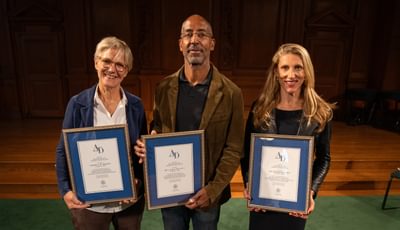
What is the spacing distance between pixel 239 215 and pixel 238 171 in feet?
2.80

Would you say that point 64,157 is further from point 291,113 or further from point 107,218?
point 291,113

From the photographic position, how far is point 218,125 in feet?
4.74

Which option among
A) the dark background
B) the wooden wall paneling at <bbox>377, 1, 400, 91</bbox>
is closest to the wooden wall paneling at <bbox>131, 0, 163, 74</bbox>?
the dark background

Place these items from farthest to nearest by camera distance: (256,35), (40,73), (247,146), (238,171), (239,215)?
(256,35), (40,73), (238,171), (239,215), (247,146)

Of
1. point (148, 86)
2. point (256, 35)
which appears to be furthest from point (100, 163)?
point (256, 35)

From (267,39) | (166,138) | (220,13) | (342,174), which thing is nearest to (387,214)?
(342,174)

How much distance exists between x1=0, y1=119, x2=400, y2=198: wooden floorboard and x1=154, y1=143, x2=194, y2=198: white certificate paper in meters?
2.04

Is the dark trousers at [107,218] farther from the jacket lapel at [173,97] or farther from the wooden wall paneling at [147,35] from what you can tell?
the wooden wall paneling at [147,35]

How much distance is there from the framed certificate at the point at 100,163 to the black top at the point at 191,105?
A: 27 cm

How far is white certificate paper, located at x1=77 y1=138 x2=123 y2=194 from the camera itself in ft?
4.32

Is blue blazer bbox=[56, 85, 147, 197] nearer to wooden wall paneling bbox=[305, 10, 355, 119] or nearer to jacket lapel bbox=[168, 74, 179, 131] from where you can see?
jacket lapel bbox=[168, 74, 179, 131]

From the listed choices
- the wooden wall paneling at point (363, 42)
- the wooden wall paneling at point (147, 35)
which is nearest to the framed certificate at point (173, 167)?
the wooden wall paneling at point (147, 35)

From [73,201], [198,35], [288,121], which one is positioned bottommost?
[73,201]

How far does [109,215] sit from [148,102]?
13.4 feet
